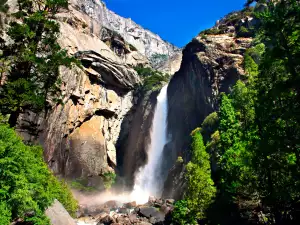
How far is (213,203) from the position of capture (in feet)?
78.5

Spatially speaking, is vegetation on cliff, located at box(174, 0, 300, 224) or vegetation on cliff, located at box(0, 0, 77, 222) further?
vegetation on cliff, located at box(174, 0, 300, 224)

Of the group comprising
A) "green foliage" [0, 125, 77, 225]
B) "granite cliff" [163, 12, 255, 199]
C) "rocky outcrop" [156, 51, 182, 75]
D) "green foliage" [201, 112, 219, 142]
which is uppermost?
"rocky outcrop" [156, 51, 182, 75]

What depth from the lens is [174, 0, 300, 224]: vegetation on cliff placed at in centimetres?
1246

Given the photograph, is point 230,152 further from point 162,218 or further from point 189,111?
point 189,111

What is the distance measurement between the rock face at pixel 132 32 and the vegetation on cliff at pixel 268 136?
105704 mm

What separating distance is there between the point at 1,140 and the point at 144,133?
46.0 meters

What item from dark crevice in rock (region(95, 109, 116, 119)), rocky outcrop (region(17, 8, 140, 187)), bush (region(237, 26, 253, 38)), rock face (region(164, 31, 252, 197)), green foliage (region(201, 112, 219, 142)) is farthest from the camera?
dark crevice in rock (region(95, 109, 116, 119))

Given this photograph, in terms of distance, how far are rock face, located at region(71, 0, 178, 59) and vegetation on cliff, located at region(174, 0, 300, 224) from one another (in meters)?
106

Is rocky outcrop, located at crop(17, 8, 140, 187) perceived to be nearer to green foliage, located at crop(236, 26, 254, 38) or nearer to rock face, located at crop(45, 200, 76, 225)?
green foliage, located at crop(236, 26, 254, 38)

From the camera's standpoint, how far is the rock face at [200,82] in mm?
43094

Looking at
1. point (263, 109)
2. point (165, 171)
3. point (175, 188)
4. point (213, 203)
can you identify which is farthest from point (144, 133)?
point (263, 109)

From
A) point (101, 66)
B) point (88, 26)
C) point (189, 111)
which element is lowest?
point (189, 111)

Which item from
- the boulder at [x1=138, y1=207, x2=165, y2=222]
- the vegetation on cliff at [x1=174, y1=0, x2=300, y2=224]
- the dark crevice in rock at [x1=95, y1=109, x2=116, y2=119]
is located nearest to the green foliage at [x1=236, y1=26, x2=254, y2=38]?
the dark crevice in rock at [x1=95, y1=109, x2=116, y2=119]

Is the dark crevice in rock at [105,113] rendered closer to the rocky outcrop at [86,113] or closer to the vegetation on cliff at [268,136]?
the rocky outcrop at [86,113]
